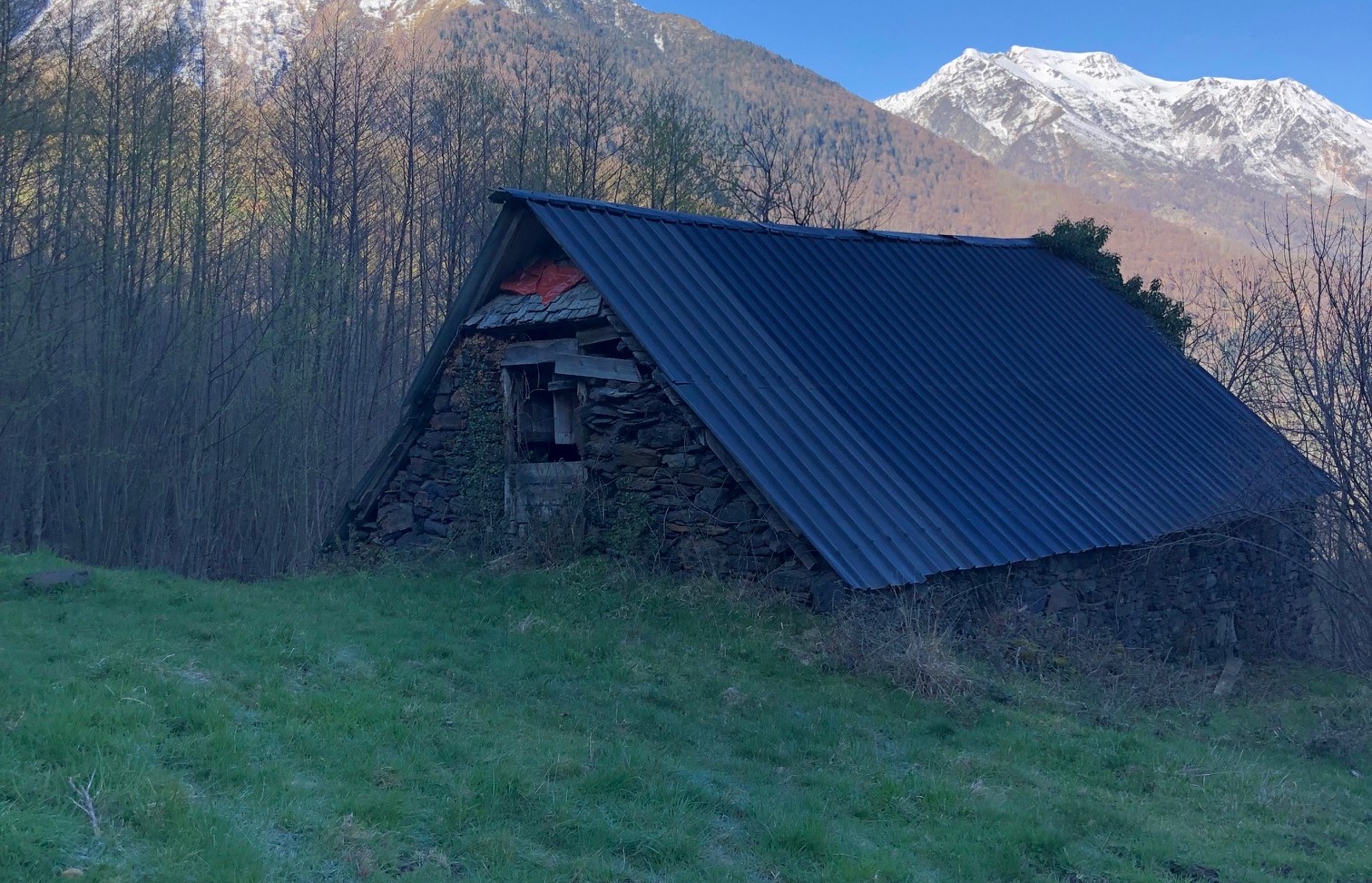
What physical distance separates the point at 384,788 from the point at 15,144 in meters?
13.5

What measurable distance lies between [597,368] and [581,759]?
5.75m

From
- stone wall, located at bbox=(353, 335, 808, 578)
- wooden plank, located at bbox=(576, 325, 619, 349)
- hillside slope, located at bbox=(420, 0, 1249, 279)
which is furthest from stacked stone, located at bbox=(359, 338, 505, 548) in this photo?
hillside slope, located at bbox=(420, 0, 1249, 279)

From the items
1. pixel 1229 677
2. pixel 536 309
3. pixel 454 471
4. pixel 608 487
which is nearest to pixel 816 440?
pixel 608 487

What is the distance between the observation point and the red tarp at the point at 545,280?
12039mm

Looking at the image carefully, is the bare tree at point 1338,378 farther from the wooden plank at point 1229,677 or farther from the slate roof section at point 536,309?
the slate roof section at point 536,309

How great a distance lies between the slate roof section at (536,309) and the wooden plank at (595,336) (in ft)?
0.51

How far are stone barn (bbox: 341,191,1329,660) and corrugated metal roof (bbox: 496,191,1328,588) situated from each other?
0.12ft

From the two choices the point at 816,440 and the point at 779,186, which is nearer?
the point at 816,440

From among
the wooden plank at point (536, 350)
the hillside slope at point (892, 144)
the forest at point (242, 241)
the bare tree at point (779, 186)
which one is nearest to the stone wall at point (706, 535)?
the wooden plank at point (536, 350)

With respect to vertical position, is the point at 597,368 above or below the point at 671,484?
above

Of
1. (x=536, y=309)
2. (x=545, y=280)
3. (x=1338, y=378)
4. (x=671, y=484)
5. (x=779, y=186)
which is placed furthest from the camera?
(x=779, y=186)

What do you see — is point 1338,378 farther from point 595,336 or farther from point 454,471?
point 454,471

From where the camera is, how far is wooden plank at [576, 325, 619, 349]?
11203mm

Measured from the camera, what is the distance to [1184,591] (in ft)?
46.0
